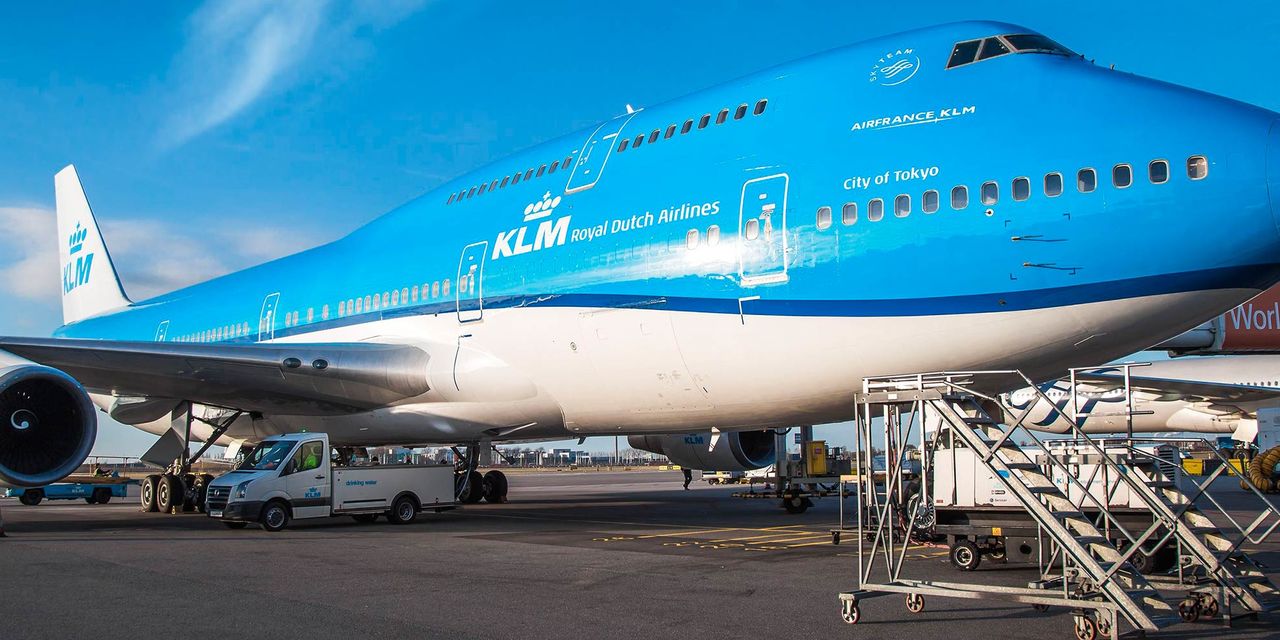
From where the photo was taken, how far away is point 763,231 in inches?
402

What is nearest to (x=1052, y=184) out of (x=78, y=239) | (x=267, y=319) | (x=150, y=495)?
(x=267, y=319)

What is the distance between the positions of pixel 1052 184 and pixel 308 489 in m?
11.3

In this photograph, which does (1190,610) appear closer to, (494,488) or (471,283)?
(471,283)

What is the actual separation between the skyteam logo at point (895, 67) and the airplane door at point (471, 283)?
594 centimetres

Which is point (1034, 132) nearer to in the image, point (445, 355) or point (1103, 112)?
point (1103, 112)

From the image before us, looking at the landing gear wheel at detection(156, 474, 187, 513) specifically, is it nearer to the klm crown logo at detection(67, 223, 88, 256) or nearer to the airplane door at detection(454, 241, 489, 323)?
the airplane door at detection(454, 241, 489, 323)

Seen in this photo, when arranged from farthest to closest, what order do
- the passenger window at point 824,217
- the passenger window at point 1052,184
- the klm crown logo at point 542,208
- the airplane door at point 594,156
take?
the klm crown logo at point 542,208 → the airplane door at point 594,156 → the passenger window at point 824,217 → the passenger window at point 1052,184

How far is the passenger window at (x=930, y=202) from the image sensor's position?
9.14 meters

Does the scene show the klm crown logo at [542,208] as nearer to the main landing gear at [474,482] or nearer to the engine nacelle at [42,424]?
the engine nacelle at [42,424]

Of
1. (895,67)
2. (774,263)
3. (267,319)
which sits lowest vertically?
(774,263)

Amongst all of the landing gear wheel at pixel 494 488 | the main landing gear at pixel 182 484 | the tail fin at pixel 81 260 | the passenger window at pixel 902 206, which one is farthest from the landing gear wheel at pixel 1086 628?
the tail fin at pixel 81 260

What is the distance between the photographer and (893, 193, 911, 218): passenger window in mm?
9291

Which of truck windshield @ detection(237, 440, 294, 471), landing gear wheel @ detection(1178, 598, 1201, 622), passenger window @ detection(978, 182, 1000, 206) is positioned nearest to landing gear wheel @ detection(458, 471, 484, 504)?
truck windshield @ detection(237, 440, 294, 471)

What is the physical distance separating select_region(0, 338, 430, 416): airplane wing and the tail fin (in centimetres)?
1190
